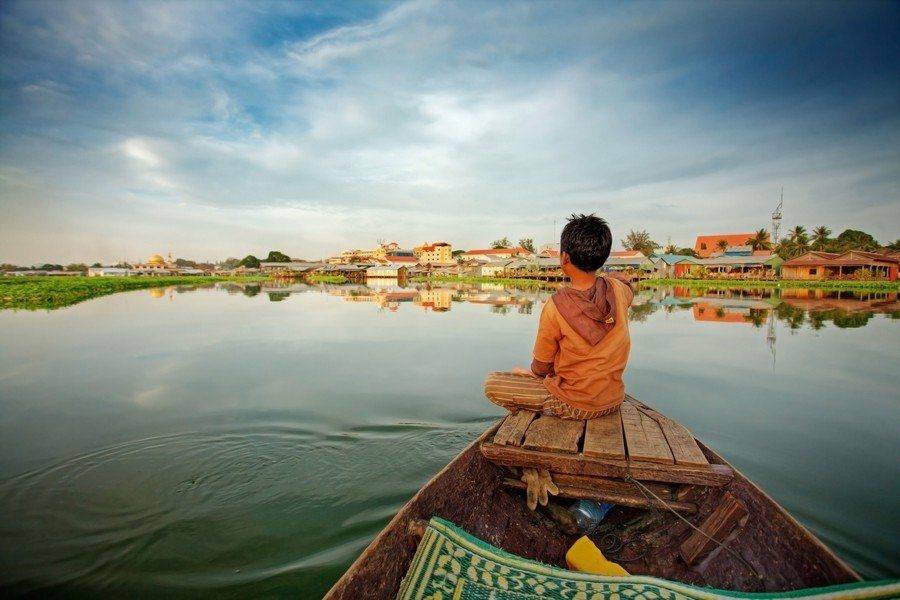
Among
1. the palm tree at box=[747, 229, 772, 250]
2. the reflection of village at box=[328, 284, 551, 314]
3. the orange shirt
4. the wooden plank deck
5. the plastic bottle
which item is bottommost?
the reflection of village at box=[328, 284, 551, 314]

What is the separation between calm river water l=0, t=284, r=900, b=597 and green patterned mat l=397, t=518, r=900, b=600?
1.22 metres

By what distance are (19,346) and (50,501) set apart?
9836 millimetres

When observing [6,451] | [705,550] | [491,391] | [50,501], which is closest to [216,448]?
[50,501]

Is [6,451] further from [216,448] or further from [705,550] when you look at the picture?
[705,550]

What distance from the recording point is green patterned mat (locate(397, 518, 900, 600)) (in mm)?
1722

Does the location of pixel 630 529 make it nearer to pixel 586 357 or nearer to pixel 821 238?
pixel 586 357

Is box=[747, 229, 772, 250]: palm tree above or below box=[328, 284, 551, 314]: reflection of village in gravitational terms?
above

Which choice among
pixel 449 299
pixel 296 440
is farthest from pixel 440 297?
pixel 296 440

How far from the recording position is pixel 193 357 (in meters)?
9.03

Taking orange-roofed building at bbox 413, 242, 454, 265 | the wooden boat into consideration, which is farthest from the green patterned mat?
orange-roofed building at bbox 413, 242, 454, 265

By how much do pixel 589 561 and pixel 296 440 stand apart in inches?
147

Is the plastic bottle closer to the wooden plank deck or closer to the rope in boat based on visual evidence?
the wooden plank deck

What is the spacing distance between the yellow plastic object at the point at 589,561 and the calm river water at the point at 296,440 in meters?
1.64

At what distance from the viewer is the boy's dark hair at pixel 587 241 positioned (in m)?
2.62
